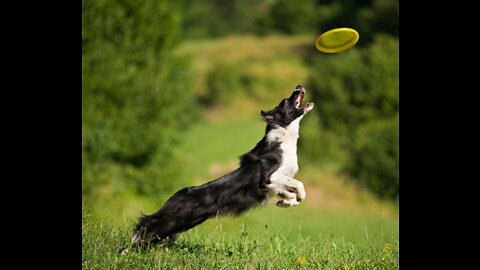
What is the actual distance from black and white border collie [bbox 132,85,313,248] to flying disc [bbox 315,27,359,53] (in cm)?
119

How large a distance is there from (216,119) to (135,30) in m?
21.6

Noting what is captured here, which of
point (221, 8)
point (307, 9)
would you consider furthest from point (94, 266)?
point (221, 8)

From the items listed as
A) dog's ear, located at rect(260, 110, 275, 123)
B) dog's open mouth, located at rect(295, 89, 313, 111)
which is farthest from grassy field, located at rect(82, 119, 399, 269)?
dog's open mouth, located at rect(295, 89, 313, 111)

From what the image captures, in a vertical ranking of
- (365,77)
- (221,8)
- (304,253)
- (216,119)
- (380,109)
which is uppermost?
(221,8)

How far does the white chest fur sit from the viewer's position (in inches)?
201

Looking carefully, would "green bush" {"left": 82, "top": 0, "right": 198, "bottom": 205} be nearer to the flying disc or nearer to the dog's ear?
the dog's ear

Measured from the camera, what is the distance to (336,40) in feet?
18.0

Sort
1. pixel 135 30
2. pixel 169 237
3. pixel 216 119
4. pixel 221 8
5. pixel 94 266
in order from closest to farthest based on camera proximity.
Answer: pixel 94 266
pixel 169 237
pixel 135 30
pixel 216 119
pixel 221 8

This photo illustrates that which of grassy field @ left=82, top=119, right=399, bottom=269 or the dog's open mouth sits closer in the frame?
grassy field @ left=82, top=119, right=399, bottom=269

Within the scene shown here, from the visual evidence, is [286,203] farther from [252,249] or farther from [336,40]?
[336,40]

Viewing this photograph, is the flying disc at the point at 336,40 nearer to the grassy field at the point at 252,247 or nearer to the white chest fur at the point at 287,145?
the white chest fur at the point at 287,145

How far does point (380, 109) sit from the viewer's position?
22.4 metres

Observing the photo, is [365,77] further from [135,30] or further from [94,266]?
[94,266]

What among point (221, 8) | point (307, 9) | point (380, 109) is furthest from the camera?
point (221, 8)
